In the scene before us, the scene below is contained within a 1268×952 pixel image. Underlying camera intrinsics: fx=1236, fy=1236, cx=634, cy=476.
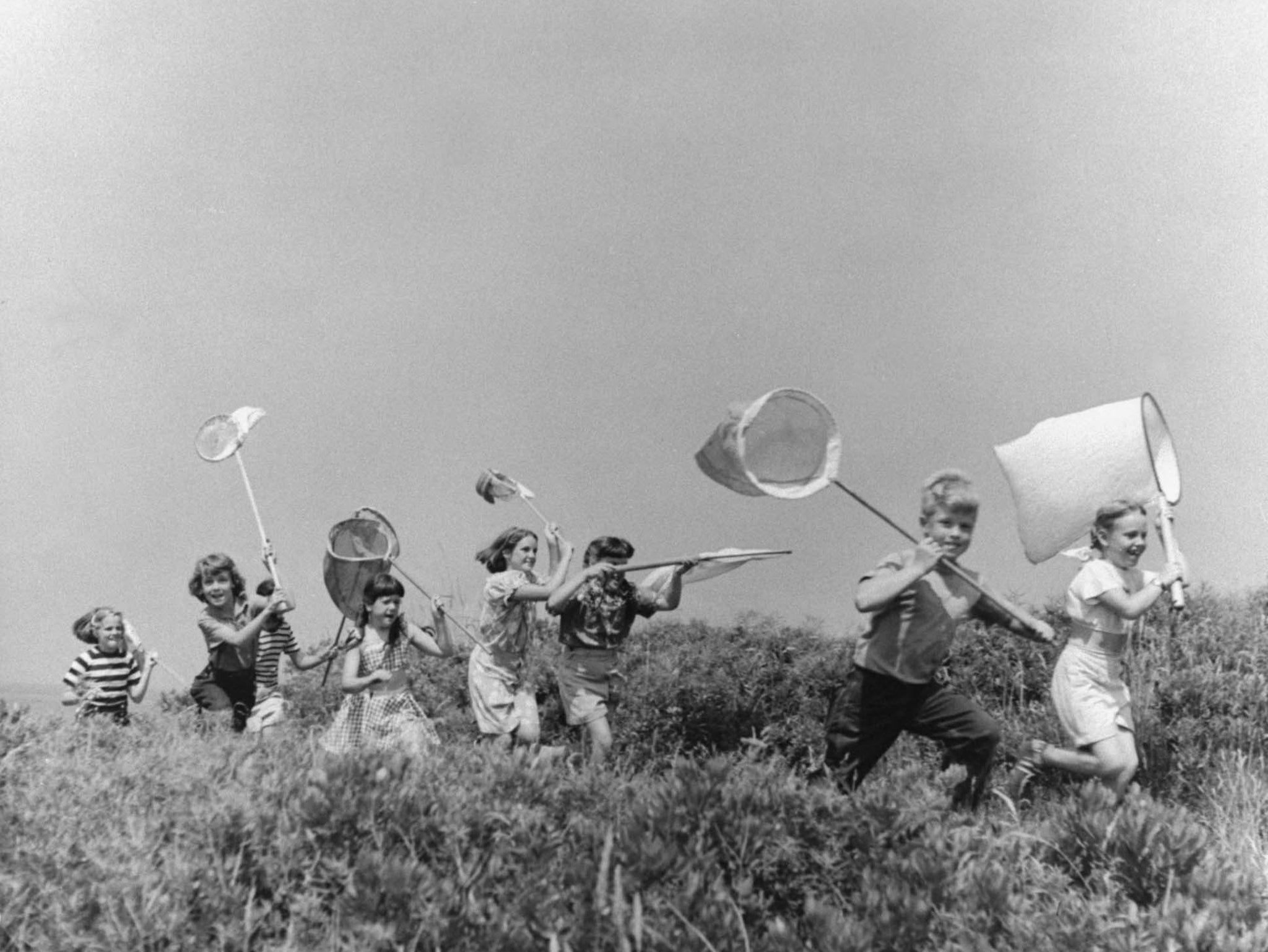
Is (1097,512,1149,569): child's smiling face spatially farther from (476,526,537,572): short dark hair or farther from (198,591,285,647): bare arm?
(198,591,285,647): bare arm

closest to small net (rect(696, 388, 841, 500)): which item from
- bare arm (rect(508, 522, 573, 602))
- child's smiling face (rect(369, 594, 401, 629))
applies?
bare arm (rect(508, 522, 573, 602))

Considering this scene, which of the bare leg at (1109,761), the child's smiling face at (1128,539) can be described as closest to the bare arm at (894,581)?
the child's smiling face at (1128,539)

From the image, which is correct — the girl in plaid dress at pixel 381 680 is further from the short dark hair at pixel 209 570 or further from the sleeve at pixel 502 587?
the short dark hair at pixel 209 570

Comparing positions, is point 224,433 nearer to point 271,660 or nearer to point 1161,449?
point 271,660

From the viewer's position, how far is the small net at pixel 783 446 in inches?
223

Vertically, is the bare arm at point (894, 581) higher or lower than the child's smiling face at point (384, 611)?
lower

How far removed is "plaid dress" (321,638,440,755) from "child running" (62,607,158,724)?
2616 mm

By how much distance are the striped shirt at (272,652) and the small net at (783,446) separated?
5.40m

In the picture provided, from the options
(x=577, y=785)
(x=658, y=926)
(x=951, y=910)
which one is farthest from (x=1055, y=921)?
(x=577, y=785)

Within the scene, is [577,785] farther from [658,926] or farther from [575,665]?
[575,665]

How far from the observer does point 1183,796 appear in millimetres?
7195

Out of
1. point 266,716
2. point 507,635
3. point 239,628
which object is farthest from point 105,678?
point 507,635

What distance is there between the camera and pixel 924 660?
5598 millimetres

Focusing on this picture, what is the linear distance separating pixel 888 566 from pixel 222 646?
506cm
